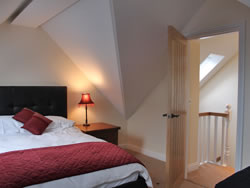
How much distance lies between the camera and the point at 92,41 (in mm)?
3035

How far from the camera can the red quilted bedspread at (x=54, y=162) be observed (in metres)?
1.49

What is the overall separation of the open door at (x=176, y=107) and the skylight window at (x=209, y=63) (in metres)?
1.62

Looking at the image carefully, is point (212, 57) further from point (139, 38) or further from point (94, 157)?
point (94, 157)

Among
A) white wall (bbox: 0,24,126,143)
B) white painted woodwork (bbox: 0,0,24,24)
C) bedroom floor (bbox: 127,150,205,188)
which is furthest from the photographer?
white wall (bbox: 0,24,126,143)

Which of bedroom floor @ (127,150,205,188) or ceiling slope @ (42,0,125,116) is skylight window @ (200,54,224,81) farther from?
bedroom floor @ (127,150,205,188)

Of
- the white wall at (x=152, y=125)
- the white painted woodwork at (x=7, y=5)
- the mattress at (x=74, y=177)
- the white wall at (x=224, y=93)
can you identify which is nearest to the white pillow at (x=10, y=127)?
the mattress at (x=74, y=177)

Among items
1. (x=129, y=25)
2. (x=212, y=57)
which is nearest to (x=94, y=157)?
(x=129, y=25)

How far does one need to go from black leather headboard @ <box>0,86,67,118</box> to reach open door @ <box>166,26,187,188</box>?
1.89 m

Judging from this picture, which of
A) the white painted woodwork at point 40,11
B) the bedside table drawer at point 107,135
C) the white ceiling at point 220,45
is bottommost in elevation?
the bedside table drawer at point 107,135

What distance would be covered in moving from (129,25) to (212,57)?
254cm

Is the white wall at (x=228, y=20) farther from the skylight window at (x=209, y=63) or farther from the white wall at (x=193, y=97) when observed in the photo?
the skylight window at (x=209, y=63)

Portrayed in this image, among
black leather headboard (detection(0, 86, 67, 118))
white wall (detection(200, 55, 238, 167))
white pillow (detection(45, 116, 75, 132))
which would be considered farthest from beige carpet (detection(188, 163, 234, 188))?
black leather headboard (detection(0, 86, 67, 118))

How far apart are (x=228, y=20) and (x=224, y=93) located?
241 cm

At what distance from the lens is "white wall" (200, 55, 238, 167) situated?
4.54m
